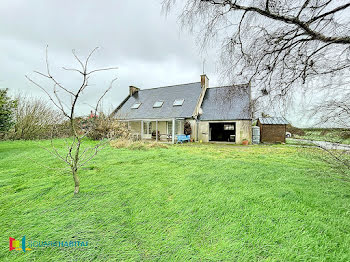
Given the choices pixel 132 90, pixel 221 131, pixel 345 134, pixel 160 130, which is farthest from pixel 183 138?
pixel 132 90

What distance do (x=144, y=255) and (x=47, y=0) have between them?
29.1ft

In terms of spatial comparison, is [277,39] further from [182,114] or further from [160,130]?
[160,130]

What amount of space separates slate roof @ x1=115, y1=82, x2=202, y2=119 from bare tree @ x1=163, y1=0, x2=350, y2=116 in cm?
1072

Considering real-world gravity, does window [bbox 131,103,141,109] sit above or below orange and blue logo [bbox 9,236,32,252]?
above

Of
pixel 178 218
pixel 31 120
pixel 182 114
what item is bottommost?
pixel 178 218

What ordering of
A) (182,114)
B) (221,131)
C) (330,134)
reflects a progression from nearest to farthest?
(330,134), (182,114), (221,131)

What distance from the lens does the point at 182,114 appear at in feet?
48.6

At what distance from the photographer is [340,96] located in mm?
2543

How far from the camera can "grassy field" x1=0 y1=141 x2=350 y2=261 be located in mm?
1534

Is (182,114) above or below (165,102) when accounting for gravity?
below

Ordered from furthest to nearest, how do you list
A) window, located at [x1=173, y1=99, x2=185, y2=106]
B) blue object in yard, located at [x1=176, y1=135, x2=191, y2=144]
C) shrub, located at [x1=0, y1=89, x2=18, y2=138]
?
window, located at [x1=173, y1=99, x2=185, y2=106]
blue object in yard, located at [x1=176, y1=135, x2=191, y2=144]
shrub, located at [x1=0, y1=89, x2=18, y2=138]

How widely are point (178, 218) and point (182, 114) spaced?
1306cm

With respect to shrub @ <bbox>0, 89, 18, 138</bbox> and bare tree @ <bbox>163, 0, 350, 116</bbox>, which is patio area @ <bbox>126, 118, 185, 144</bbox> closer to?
shrub @ <bbox>0, 89, 18, 138</bbox>

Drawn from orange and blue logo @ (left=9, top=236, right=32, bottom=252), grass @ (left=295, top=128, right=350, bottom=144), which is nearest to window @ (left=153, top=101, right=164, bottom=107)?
grass @ (left=295, top=128, right=350, bottom=144)
